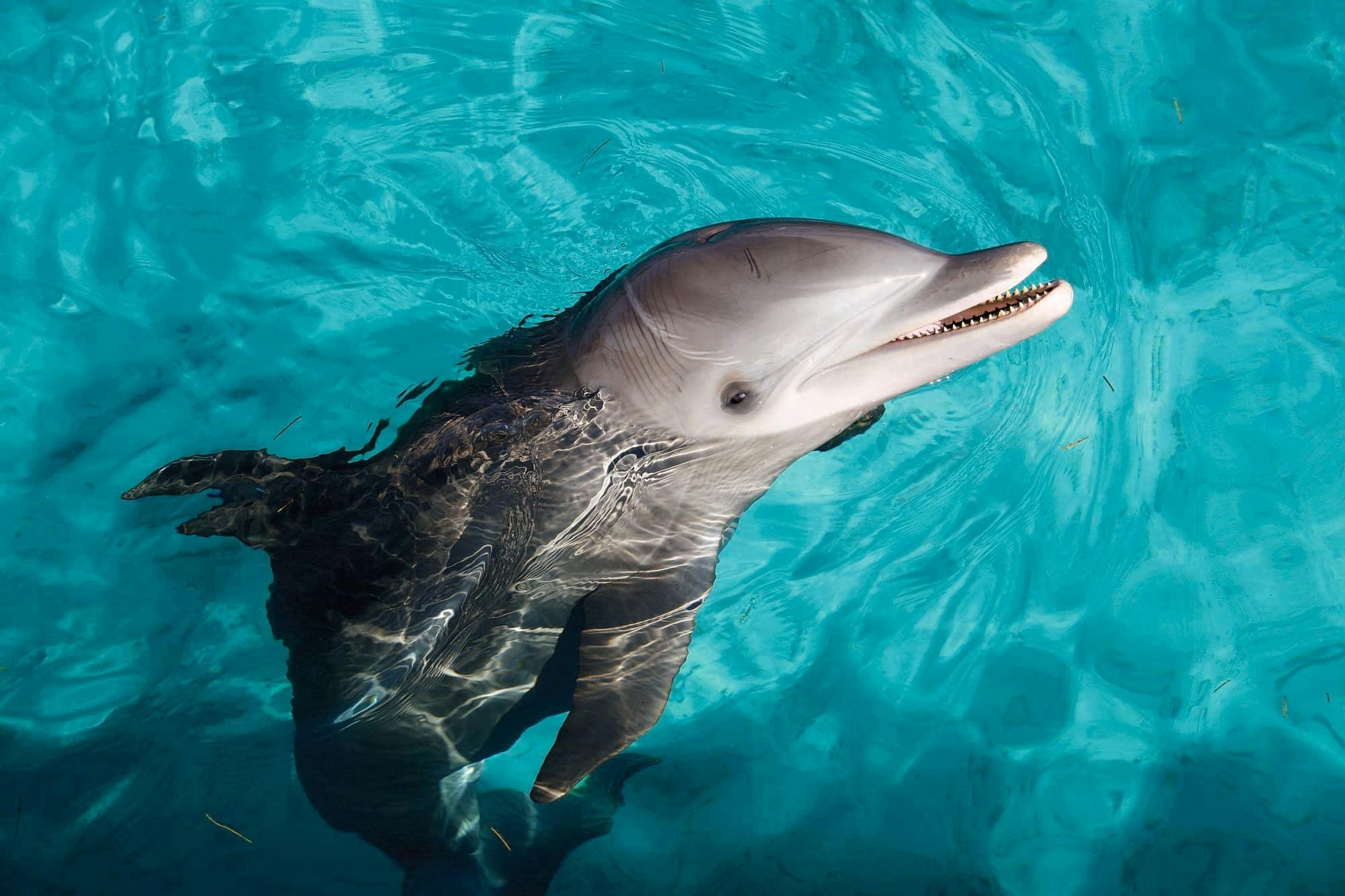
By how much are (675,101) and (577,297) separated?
2.03 metres

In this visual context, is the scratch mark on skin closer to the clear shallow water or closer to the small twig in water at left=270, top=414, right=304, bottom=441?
the clear shallow water

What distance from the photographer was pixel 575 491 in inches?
162

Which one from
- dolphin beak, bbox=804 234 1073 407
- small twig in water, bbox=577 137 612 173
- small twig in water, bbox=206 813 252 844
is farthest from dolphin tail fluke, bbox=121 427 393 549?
small twig in water, bbox=577 137 612 173

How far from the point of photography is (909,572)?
5.80 m

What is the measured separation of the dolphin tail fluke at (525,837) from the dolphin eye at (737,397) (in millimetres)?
2877

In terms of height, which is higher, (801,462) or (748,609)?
(801,462)

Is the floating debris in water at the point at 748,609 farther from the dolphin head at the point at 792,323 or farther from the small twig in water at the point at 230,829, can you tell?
the small twig in water at the point at 230,829

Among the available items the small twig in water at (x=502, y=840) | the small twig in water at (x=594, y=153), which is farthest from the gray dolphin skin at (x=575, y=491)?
the small twig in water at (x=594, y=153)

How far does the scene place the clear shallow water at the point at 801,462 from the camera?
530cm

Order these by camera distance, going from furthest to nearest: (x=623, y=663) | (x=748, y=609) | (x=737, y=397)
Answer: (x=748, y=609) → (x=623, y=663) → (x=737, y=397)

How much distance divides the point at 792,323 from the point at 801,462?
2.43 metres

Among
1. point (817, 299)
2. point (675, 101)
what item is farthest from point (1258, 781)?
point (675, 101)

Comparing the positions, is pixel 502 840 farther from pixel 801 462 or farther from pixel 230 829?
pixel 801 462

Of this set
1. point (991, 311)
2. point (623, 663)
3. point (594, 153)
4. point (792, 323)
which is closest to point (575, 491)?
point (623, 663)
